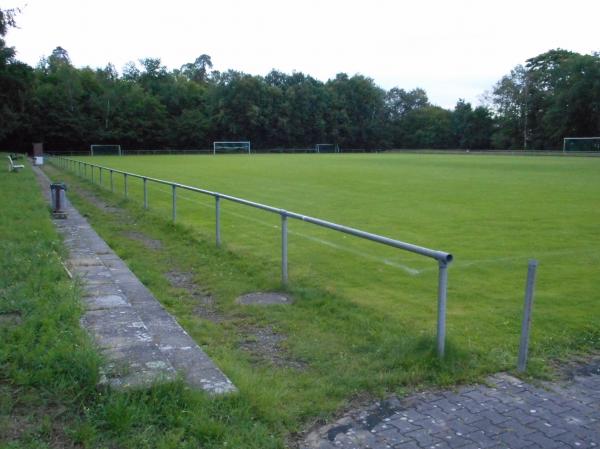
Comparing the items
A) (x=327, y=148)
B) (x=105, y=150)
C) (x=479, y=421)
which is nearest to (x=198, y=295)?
(x=479, y=421)

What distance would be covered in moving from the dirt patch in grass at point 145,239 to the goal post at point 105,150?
2748 inches

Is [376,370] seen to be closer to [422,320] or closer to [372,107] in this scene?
[422,320]

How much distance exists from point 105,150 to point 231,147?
19.8m

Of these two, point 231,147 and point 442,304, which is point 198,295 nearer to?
point 442,304

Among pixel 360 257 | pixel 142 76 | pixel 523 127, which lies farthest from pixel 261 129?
pixel 360 257

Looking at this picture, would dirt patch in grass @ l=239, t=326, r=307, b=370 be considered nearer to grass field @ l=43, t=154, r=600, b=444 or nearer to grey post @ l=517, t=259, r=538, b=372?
grass field @ l=43, t=154, r=600, b=444

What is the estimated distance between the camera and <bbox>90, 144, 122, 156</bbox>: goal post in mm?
77125

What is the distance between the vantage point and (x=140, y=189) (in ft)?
73.6

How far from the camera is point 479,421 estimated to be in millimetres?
3547

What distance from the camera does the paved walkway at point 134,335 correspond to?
3877mm

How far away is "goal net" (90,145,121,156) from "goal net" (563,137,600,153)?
195ft

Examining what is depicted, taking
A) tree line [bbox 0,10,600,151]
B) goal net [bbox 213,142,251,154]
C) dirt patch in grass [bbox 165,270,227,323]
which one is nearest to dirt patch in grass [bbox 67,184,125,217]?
dirt patch in grass [bbox 165,270,227,323]

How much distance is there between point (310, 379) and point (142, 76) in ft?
344

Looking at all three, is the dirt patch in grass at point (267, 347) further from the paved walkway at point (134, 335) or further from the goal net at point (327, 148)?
the goal net at point (327, 148)
